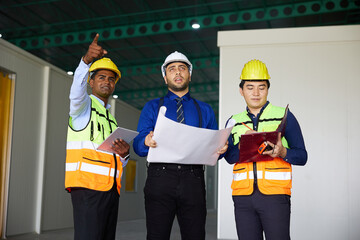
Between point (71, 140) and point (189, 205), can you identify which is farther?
point (71, 140)

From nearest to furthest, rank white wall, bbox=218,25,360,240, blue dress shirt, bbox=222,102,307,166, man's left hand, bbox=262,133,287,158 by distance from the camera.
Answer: man's left hand, bbox=262,133,287,158 < blue dress shirt, bbox=222,102,307,166 < white wall, bbox=218,25,360,240

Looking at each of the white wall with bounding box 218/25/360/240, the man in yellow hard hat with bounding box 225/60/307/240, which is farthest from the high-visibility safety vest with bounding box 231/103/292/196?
the white wall with bounding box 218/25/360/240

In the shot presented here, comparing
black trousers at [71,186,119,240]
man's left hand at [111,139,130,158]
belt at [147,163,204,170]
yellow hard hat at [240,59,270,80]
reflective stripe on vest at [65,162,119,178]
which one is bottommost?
black trousers at [71,186,119,240]

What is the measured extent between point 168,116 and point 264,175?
33.3 inches

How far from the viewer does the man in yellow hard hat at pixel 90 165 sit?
2.92 meters

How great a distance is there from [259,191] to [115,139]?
3.43 feet

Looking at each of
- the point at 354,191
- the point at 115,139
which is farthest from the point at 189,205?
the point at 354,191

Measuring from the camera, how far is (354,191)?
640cm

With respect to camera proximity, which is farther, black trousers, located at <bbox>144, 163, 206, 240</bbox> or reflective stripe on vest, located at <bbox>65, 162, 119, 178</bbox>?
reflective stripe on vest, located at <bbox>65, 162, 119, 178</bbox>

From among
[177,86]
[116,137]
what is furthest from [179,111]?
[116,137]

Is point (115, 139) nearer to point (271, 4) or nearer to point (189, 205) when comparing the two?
point (189, 205)

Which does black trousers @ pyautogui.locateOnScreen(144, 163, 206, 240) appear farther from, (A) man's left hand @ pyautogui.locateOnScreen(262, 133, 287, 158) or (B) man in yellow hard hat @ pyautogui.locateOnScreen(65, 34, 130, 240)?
(A) man's left hand @ pyautogui.locateOnScreen(262, 133, 287, 158)

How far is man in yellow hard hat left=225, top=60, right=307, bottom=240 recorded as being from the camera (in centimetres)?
262

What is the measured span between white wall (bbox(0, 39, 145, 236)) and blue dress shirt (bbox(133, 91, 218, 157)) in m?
4.58
